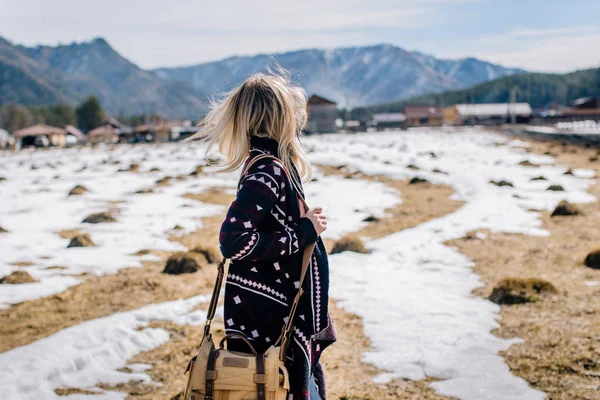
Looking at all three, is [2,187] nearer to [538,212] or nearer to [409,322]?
[538,212]

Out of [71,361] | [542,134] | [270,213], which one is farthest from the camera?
[542,134]

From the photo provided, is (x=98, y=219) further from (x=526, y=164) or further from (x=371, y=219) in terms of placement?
(x=526, y=164)

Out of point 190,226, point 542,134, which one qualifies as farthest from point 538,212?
point 542,134

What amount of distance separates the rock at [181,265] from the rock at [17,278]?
185cm

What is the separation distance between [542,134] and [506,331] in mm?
Answer: 47244

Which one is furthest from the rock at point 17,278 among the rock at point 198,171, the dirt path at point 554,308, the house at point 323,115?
the house at point 323,115

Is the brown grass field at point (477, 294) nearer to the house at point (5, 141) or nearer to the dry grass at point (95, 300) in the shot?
the dry grass at point (95, 300)

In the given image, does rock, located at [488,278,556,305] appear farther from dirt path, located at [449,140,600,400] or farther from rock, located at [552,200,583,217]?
rock, located at [552,200,583,217]

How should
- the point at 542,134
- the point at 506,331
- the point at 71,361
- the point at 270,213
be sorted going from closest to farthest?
the point at 270,213, the point at 71,361, the point at 506,331, the point at 542,134

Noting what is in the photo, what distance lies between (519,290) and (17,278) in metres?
Result: 6.57

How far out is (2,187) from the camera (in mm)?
21297

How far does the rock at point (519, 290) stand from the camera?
6.58m

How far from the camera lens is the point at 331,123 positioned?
319 feet

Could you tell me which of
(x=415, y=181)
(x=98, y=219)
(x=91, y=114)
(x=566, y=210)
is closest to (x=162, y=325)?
(x=98, y=219)
